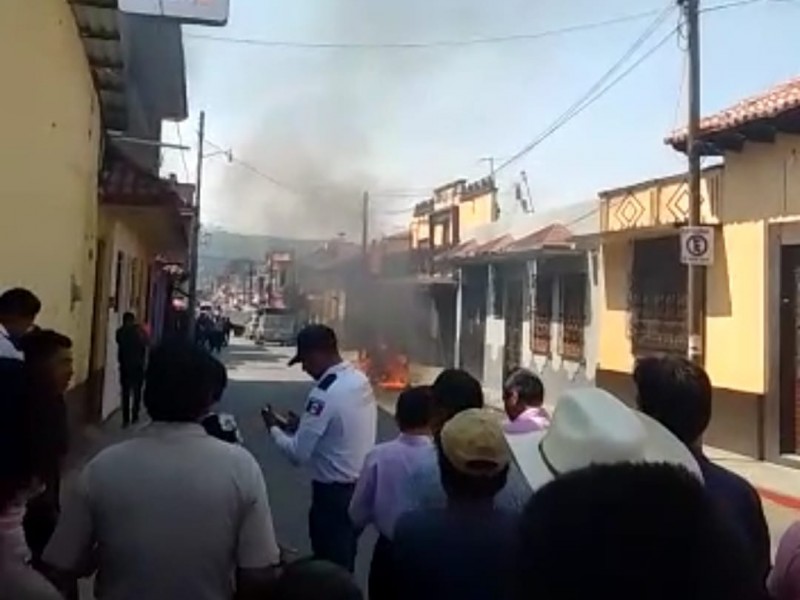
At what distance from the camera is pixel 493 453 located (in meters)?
2.67

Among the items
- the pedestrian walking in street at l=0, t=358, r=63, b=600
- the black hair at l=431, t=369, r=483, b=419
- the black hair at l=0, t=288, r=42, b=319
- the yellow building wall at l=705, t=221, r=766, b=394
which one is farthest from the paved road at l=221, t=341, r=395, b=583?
the yellow building wall at l=705, t=221, r=766, b=394

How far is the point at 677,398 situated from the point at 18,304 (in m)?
3.34

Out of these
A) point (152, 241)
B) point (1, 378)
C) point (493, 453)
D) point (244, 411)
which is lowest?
point (244, 411)

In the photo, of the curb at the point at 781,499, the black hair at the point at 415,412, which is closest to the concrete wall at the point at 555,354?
the curb at the point at 781,499

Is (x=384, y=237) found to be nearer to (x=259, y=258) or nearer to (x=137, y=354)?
(x=137, y=354)

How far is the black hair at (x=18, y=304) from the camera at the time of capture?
509 cm

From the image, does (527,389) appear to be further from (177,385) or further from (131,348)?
(131,348)

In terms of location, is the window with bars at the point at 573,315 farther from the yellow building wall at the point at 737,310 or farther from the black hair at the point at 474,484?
the black hair at the point at 474,484

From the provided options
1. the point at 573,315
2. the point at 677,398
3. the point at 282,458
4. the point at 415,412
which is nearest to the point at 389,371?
the point at 573,315

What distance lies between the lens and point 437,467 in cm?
313

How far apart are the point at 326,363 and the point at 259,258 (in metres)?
104

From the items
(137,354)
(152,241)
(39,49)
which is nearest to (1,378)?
(39,49)

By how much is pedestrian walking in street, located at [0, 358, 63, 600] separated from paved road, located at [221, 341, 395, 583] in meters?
3.98

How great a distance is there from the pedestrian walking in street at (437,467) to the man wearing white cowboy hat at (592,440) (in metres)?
0.27
